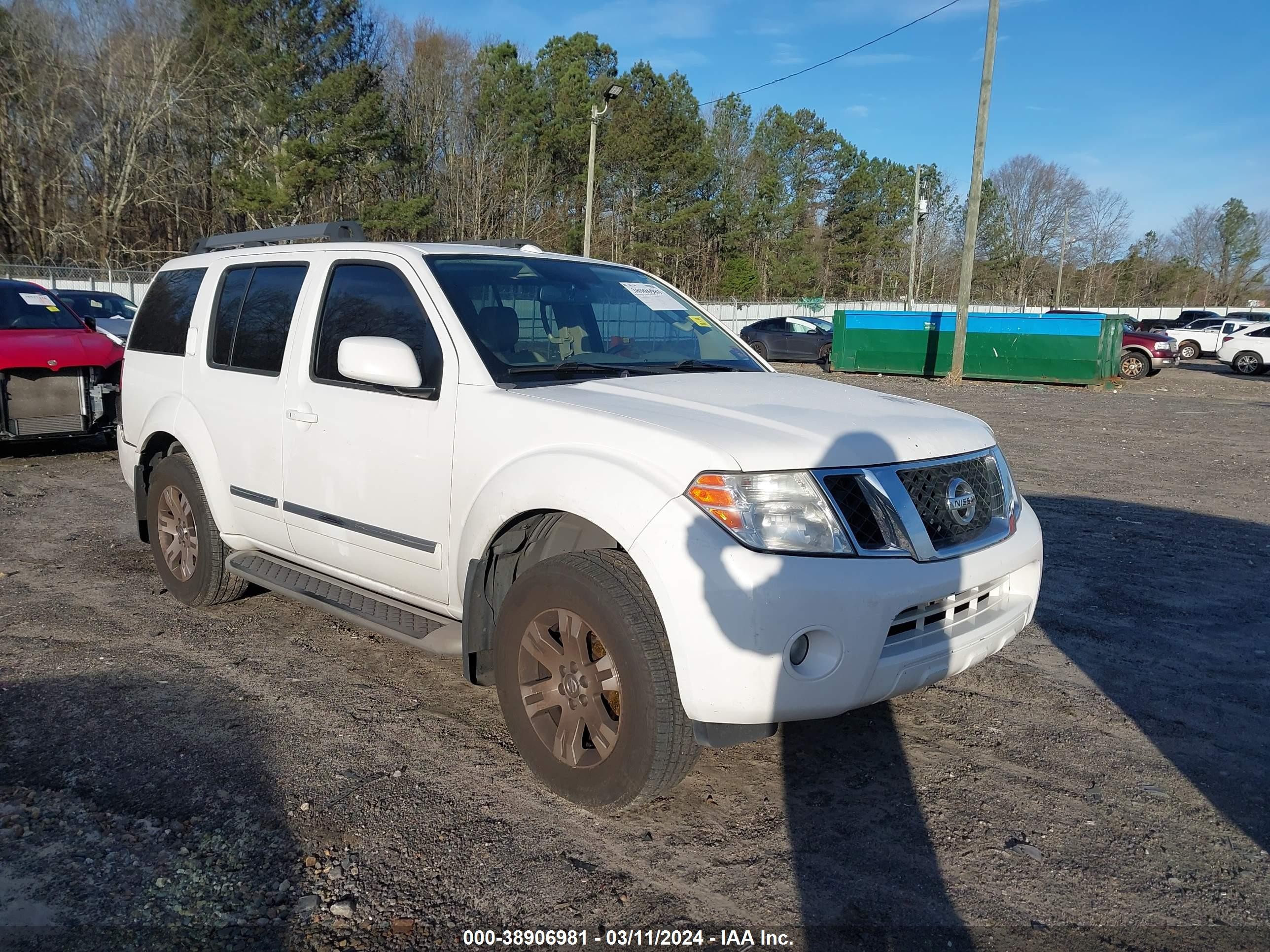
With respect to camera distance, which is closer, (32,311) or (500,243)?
(500,243)

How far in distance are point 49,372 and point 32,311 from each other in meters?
0.99

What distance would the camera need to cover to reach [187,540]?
5.22 metres

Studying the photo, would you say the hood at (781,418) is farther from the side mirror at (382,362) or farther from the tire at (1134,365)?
the tire at (1134,365)

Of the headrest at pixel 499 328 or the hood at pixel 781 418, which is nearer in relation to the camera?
the hood at pixel 781 418

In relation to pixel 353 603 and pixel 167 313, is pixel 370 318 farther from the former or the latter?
pixel 167 313

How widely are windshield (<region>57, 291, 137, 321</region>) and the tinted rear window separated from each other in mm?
14856

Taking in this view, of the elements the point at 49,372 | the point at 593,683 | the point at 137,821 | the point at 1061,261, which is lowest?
the point at 137,821

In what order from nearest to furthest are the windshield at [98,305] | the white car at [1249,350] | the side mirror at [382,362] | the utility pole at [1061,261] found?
the side mirror at [382,362] → the windshield at [98,305] → the white car at [1249,350] → the utility pole at [1061,261]

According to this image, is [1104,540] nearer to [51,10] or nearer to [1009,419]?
[1009,419]

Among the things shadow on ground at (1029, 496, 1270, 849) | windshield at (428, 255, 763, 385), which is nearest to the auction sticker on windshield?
windshield at (428, 255, 763, 385)

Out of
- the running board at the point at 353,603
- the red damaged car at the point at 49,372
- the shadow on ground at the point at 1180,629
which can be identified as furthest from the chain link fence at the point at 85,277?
the shadow on ground at the point at 1180,629

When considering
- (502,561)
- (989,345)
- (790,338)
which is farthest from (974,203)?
(502,561)

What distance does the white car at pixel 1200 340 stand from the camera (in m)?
35.2

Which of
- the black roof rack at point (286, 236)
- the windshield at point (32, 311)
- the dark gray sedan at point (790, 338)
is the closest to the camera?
the black roof rack at point (286, 236)
